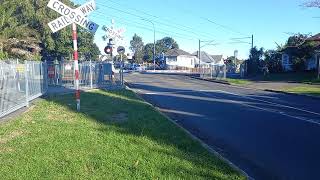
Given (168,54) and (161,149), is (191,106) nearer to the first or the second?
(161,149)

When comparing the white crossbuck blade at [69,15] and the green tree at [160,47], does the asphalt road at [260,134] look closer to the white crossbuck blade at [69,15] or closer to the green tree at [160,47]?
the white crossbuck blade at [69,15]

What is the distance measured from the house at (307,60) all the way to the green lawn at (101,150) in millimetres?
37966

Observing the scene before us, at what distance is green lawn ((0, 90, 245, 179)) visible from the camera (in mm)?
7094

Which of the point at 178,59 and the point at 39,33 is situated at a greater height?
the point at 39,33

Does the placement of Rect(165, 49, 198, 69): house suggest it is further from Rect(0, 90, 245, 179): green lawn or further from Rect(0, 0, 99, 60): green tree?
Rect(0, 90, 245, 179): green lawn

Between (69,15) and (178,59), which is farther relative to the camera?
(178,59)

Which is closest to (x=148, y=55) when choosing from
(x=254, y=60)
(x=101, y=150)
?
(x=254, y=60)

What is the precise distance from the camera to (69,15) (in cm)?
1472

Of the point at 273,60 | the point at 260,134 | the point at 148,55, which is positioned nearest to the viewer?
the point at 260,134

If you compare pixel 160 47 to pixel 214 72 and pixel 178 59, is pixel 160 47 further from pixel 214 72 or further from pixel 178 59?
pixel 214 72

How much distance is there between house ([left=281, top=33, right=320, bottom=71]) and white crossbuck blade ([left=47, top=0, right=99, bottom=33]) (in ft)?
115

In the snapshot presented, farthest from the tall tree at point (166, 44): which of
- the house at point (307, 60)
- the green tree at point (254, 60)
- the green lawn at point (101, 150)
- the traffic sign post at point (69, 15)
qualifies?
the green lawn at point (101, 150)

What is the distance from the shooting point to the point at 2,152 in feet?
27.2

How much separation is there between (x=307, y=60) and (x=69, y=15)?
1665 inches
